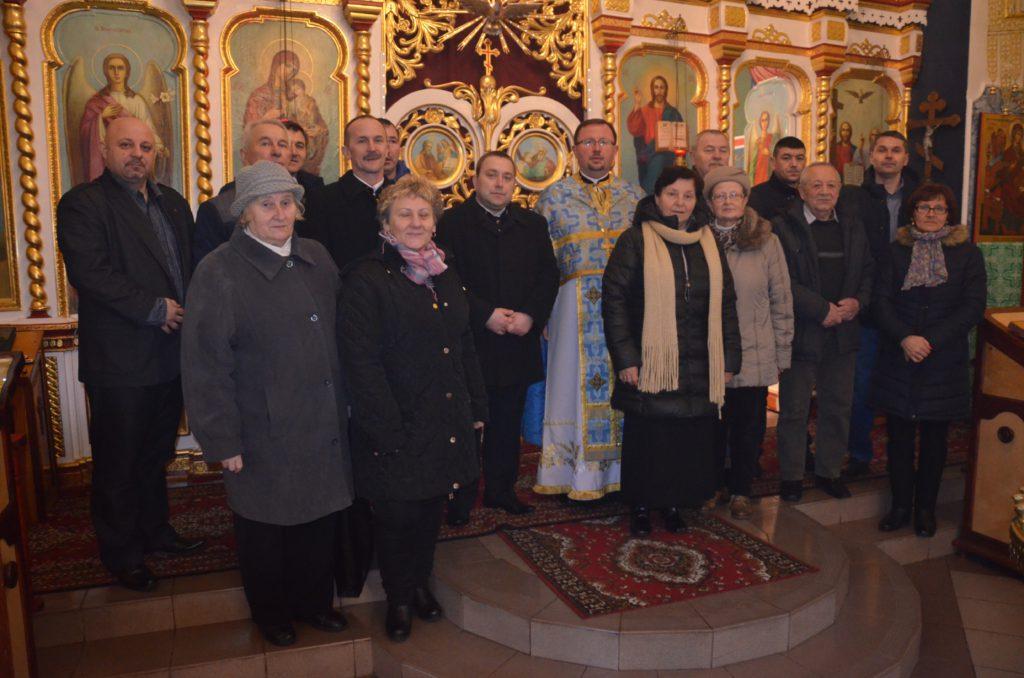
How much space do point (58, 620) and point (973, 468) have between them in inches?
158

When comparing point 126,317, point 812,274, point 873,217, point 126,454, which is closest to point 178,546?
point 126,454

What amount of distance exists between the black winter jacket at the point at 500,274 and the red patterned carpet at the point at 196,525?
67cm

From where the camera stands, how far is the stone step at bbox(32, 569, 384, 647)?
2.99 m

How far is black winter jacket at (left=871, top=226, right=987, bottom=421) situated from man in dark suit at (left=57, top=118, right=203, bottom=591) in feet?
10.4

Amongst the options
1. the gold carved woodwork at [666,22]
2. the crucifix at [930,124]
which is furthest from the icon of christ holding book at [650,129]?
the crucifix at [930,124]

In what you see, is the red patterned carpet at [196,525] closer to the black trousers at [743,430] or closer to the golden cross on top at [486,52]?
the black trousers at [743,430]

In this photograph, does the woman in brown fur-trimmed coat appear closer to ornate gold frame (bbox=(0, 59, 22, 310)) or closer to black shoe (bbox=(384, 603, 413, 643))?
black shoe (bbox=(384, 603, 413, 643))

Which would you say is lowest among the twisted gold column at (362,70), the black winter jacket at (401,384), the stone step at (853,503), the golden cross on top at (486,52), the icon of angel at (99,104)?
the stone step at (853,503)

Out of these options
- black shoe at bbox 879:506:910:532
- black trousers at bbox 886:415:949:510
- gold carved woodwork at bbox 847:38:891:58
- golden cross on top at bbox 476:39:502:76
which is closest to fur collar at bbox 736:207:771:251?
black trousers at bbox 886:415:949:510

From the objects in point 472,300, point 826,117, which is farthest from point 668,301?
point 826,117

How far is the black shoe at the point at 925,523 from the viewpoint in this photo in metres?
3.99

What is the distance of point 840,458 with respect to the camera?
4.21 m

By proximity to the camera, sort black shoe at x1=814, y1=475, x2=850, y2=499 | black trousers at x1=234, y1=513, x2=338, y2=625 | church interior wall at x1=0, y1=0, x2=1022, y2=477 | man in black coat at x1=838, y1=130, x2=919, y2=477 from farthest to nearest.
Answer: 1. church interior wall at x1=0, y1=0, x2=1022, y2=477
2. man in black coat at x1=838, y1=130, x2=919, y2=477
3. black shoe at x1=814, y1=475, x2=850, y2=499
4. black trousers at x1=234, y1=513, x2=338, y2=625

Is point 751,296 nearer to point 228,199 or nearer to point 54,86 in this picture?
point 228,199
